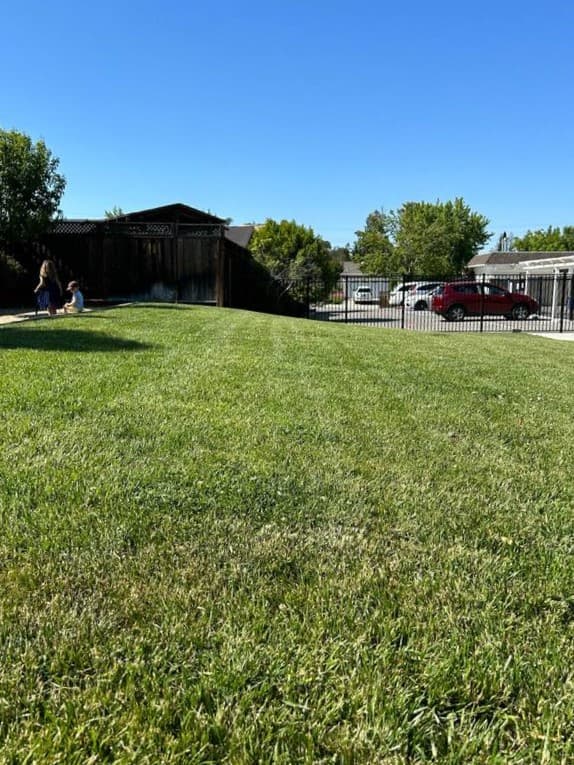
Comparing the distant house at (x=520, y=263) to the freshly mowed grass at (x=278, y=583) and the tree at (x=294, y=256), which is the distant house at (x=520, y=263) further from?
the freshly mowed grass at (x=278, y=583)

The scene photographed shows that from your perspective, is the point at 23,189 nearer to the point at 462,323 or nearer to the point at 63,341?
the point at 63,341

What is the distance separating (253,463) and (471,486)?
3.78 ft

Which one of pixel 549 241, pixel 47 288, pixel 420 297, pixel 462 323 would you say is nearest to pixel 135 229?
pixel 47 288

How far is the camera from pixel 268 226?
31484mm

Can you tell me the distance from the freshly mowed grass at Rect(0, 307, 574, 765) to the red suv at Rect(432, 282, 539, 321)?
1939cm

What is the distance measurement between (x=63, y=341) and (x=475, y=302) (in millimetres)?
19204

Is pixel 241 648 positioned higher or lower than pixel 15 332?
lower

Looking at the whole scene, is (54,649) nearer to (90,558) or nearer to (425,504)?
(90,558)

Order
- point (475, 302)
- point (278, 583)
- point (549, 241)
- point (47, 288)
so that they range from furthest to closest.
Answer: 1. point (549, 241)
2. point (475, 302)
3. point (47, 288)
4. point (278, 583)

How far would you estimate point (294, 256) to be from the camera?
95.5 feet

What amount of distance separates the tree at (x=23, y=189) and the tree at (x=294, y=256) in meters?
8.56

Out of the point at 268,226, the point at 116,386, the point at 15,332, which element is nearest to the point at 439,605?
the point at 116,386

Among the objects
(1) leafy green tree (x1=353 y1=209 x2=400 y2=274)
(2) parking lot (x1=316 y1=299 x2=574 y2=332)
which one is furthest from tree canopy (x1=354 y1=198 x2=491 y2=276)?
(2) parking lot (x1=316 y1=299 x2=574 y2=332)

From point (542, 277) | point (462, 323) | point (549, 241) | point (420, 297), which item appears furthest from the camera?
point (549, 241)
